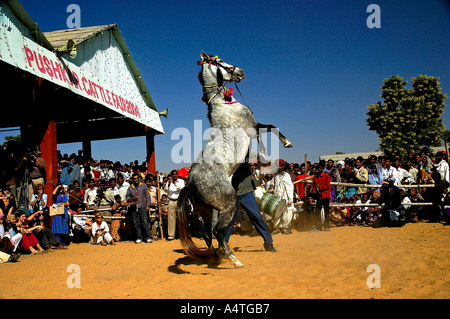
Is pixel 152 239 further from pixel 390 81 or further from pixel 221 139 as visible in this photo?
pixel 390 81

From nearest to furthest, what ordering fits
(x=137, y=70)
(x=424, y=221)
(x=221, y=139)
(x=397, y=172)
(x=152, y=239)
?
(x=221, y=139), (x=424, y=221), (x=152, y=239), (x=397, y=172), (x=137, y=70)

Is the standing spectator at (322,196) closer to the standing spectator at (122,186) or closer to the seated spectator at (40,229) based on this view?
the standing spectator at (122,186)

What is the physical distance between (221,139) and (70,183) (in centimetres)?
832

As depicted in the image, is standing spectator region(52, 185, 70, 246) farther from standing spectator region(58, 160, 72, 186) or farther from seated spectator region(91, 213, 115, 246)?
standing spectator region(58, 160, 72, 186)

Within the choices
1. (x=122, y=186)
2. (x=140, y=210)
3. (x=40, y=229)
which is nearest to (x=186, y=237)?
(x=140, y=210)

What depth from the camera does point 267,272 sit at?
472 cm

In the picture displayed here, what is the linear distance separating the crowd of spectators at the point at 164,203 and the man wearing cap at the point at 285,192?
→ 2cm

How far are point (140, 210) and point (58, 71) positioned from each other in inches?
177

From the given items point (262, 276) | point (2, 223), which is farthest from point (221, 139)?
point (2, 223)

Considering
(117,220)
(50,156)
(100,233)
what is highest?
(50,156)

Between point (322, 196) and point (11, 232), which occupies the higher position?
point (322, 196)

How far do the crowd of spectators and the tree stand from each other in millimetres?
15220

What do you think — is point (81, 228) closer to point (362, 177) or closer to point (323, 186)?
point (323, 186)
